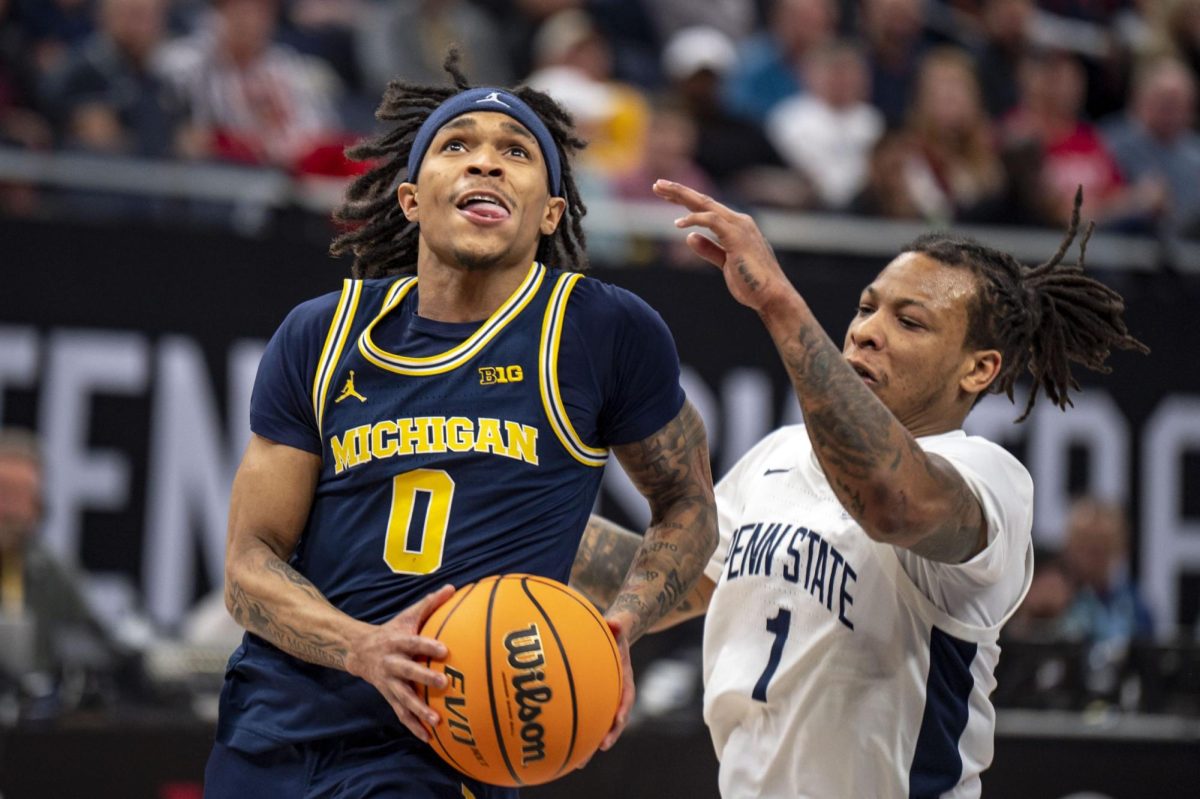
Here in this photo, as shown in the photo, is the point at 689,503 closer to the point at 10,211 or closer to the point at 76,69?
the point at 10,211

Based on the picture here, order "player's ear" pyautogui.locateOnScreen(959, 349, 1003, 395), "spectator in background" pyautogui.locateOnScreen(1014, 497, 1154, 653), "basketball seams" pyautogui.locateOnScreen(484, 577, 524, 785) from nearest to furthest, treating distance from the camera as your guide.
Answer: "basketball seams" pyautogui.locateOnScreen(484, 577, 524, 785), "player's ear" pyautogui.locateOnScreen(959, 349, 1003, 395), "spectator in background" pyautogui.locateOnScreen(1014, 497, 1154, 653)

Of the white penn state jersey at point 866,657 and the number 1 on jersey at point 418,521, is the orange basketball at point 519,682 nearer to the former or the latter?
the number 1 on jersey at point 418,521

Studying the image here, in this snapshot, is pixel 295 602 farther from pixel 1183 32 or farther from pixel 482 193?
pixel 1183 32

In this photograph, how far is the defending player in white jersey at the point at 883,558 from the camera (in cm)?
346

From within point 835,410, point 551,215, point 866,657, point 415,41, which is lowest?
point 866,657

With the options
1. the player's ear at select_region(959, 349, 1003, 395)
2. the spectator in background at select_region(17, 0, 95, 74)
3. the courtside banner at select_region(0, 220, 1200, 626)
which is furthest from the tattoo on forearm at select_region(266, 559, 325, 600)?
the spectator in background at select_region(17, 0, 95, 74)

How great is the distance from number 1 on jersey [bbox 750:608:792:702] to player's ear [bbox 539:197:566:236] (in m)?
1.04

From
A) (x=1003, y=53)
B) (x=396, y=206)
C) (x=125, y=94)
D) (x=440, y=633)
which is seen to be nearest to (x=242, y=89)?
(x=125, y=94)

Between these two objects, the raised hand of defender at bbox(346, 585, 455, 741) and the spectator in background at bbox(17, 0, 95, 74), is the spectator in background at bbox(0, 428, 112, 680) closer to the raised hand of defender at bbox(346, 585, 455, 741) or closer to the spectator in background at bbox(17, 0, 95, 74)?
the spectator in background at bbox(17, 0, 95, 74)

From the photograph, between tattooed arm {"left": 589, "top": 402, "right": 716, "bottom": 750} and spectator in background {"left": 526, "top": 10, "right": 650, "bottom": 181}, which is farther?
spectator in background {"left": 526, "top": 10, "right": 650, "bottom": 181}

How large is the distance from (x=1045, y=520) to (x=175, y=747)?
196 inches

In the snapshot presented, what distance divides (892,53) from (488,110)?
8.31 meters

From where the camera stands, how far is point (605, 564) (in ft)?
13.9

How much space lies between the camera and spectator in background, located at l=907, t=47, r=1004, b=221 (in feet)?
32.6
